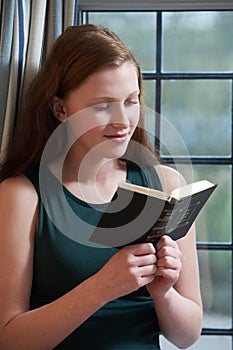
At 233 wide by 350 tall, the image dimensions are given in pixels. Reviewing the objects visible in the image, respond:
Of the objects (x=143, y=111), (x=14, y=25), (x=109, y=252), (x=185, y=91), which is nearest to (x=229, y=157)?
(x=185, y=91)

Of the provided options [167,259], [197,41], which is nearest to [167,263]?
[167,259]

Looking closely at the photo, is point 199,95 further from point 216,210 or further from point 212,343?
point 212,343

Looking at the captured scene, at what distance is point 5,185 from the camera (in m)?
1.46

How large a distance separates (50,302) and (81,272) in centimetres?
10

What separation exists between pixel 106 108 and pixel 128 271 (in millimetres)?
356

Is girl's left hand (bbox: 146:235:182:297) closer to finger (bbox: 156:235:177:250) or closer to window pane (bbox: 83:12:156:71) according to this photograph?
finger (bbox: 156:235:177:250)

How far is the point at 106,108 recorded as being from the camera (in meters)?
1.39

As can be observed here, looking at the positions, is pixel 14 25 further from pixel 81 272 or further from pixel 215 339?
pixel 215 339

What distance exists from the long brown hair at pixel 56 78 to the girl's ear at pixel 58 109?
0.01 m

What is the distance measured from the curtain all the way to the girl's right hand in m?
0.46

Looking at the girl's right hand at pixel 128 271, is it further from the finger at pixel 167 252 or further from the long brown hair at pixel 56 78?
the long brown hair at pixel 56 78

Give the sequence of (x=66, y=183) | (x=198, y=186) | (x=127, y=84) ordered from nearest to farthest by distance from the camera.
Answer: (x=198, y=186)
(x=127, y=84)
(x=66, y=183)

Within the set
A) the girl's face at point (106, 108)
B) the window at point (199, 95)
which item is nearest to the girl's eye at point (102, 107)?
the girl's face at point (106, 108)

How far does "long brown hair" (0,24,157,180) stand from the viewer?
4.62ft
